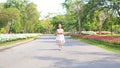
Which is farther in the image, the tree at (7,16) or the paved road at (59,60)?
the tree at (7,16)

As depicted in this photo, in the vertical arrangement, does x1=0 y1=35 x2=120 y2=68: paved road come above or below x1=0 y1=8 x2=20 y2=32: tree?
below

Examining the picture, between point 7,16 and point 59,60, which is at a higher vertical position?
point 7,16

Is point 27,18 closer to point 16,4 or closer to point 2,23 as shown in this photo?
point 16,4

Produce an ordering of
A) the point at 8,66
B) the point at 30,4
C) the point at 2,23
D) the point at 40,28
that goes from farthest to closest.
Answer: the point at 40,28 → the point at 30,4 → the point at 2,23 → the point at 8,66

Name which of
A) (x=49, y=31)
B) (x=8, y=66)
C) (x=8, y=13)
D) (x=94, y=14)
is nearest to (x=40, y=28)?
(x=49, y=31)

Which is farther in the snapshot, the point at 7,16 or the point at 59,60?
the point at 7,16

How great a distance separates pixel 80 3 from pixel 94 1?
32180mm

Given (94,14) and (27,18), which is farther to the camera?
(27,18)

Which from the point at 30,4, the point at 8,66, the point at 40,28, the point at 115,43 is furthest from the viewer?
the point at 40,28

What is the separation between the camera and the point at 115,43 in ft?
103

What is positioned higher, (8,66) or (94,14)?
(94,14)

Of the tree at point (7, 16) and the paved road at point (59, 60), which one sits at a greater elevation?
the tree at point (7, 16)

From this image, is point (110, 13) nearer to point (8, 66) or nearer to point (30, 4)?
point (8, 66)

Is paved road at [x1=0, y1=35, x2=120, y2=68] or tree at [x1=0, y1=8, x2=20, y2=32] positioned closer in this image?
paved road at [x1=0, y1=35, x2=120, y2=68]
